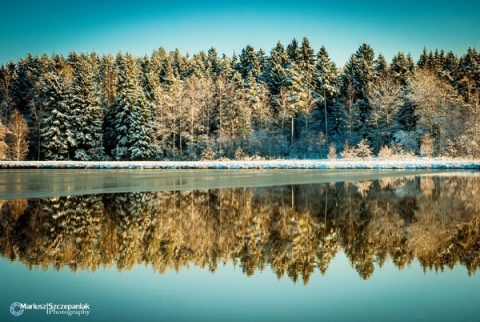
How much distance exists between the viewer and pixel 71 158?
58.2 meters

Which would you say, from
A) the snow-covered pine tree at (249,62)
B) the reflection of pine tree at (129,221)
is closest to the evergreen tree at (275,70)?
the snow-covered pine tree at (249,62)

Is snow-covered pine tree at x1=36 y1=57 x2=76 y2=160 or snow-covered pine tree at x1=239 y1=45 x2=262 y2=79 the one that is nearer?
snow-covered pine tree at x1=36 y1=57 x2=76 y2=160

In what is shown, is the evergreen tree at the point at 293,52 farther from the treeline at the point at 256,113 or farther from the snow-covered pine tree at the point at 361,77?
the snow-covered pine tree at the point at 361,77

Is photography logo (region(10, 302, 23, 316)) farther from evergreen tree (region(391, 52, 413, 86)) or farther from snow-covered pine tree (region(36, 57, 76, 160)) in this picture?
evergreen tree (region(391, 52, 413, 86))

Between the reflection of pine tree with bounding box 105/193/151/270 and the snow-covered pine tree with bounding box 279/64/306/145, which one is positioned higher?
the snow-covered pine tree with bounding box 279/64/306/145

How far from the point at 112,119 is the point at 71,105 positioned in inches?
226

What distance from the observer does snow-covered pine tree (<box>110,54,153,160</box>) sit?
5656 centimetres

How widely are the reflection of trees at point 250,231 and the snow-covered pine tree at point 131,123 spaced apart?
117 ft

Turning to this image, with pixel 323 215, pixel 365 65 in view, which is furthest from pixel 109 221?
pixel 365 65

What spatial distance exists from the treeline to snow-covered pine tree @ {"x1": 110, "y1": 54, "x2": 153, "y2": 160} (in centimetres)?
15

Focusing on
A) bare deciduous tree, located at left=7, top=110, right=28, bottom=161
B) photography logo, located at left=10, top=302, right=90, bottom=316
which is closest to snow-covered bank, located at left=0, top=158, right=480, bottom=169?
bare deciduous tree, located at left=7, top=110, right=28, bottom=161

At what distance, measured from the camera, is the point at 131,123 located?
56906mm

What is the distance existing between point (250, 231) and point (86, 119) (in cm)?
5030

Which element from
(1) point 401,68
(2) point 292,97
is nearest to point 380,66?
(1) point 401,68
